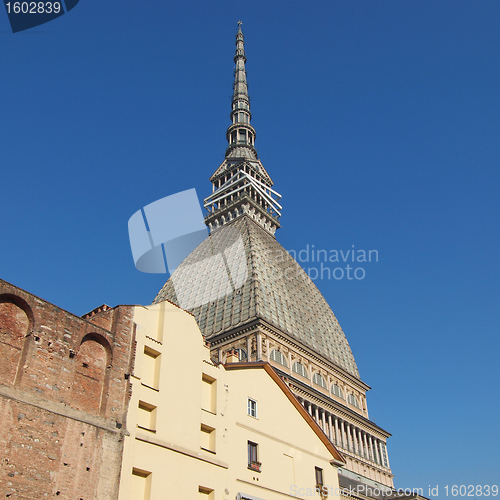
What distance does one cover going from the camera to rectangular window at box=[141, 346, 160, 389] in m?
20.7

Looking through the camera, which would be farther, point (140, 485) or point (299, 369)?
point (299, 369)

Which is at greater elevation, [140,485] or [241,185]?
[241,185]

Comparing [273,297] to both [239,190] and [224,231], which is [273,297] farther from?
[239,190]

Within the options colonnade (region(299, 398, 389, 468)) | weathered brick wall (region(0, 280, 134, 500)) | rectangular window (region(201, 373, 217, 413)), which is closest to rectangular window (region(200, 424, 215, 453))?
rectangular window (region(201, 373, 217, 413))

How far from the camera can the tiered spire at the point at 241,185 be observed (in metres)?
85.8

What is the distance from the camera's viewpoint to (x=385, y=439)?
219 ft

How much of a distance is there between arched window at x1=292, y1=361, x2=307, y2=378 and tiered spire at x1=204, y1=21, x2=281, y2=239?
2920cm

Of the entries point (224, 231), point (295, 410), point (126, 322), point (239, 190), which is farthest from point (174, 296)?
point (126, 322)

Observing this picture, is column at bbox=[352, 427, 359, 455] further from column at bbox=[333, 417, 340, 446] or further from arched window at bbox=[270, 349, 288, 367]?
arched window at bbox=[270, 349, 288, 367]

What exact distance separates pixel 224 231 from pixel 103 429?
212 ft

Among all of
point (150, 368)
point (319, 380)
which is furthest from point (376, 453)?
point (150, 368)

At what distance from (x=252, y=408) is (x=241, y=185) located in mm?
66695

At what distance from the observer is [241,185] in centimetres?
8912

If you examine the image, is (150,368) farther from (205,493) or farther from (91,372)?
(205,493)
